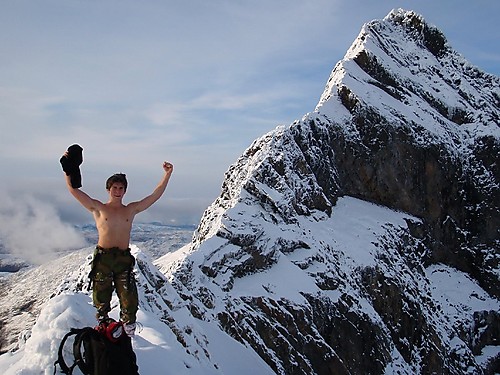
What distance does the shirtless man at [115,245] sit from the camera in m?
7.57

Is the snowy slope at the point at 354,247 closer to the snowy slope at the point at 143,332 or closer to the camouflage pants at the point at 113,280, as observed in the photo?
the snowy slope at the point at 143,332

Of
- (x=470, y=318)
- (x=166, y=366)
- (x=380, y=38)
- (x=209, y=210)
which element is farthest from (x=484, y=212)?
(x=166, y=366)

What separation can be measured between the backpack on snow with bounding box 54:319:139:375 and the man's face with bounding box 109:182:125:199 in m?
1.88

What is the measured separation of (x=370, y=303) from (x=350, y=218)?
7984 millimetres

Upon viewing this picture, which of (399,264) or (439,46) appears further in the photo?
(439,46)

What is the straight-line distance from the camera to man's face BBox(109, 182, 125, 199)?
755 centimetres

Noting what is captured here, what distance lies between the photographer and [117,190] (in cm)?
758

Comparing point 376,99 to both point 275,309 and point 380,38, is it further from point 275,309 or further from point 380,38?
point 275,309

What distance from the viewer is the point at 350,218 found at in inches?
1503

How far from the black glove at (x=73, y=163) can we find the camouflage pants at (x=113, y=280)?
1.10m

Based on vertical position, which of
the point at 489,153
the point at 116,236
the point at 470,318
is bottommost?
the point at 470,318

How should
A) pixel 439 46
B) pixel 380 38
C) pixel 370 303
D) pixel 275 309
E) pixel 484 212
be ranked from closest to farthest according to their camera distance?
1. pixel 275 309
2. pixel 370 303
3. pixel 484 212
4. pixel 380 38
5. pixel 439 46

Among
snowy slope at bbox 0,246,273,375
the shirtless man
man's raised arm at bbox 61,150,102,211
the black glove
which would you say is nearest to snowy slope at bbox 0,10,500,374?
snowy slope at bbox 0,246,273,375

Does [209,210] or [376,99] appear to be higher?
[376,99]
